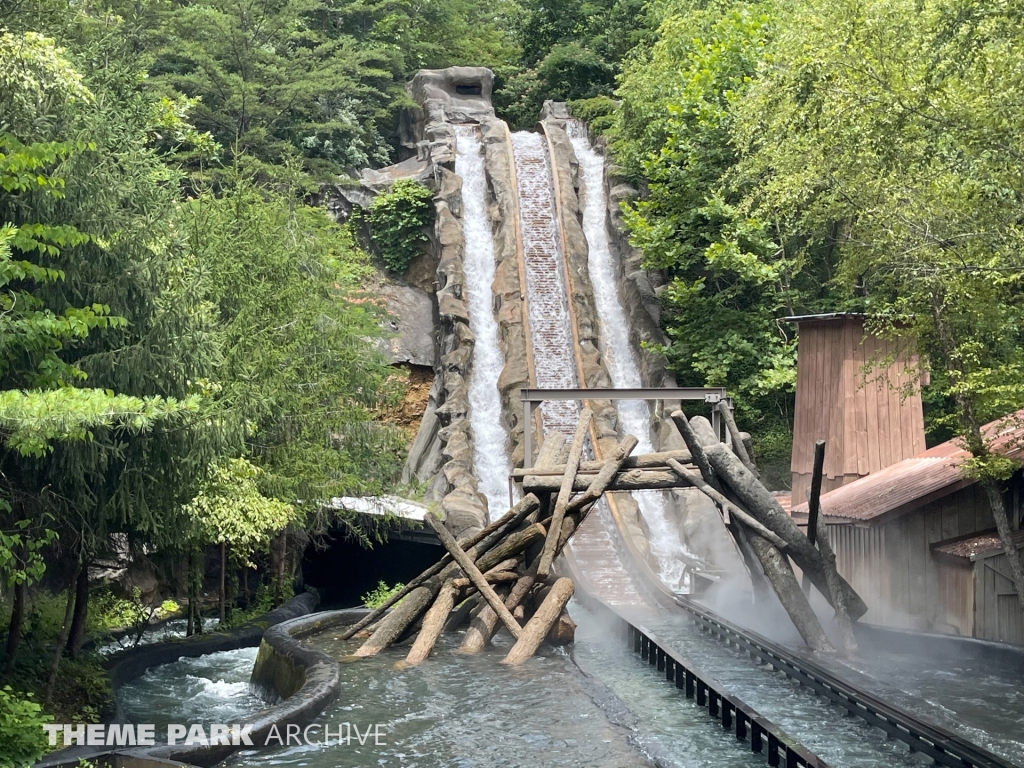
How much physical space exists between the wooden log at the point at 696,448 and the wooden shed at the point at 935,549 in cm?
222

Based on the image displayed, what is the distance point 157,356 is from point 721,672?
8.15 metres

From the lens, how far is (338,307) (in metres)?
20.2

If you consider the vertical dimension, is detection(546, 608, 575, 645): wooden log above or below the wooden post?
below

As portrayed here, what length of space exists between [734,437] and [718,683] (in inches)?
188

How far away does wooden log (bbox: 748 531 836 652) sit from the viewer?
45.1 feet

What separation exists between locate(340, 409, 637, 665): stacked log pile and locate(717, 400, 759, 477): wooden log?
188cm

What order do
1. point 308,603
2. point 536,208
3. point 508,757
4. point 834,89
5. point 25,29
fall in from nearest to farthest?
point 508,757
point 25,29
point 834,89
point 308,603
point 536,208

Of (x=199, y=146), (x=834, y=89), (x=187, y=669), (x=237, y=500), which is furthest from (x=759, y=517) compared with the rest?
(x=199, y=146)

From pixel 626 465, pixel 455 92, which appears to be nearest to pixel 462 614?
pixel 626 465

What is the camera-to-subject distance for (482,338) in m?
28.8

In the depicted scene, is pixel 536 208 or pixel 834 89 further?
pixel 536 208

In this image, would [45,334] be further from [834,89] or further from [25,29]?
[834,89]

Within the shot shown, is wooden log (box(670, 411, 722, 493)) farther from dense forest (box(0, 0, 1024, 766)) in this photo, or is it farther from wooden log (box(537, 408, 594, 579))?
dense forest (box(0, 0, 1024, 766))

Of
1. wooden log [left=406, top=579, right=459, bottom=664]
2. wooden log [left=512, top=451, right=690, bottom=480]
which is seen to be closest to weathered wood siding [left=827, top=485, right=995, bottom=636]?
wooden log [left=512, top=451, right=690, bottom=480]
